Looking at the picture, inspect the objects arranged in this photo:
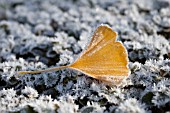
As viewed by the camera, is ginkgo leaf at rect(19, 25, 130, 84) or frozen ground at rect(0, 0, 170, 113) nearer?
frozen ground at rect(0, 0, 170, 113)

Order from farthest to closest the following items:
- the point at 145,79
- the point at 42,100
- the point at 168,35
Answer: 1. the point at 168,35
2. the point at 145,79
3. the point at 42,100

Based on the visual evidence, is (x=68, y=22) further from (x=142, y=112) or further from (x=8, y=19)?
(x=142, y=112)

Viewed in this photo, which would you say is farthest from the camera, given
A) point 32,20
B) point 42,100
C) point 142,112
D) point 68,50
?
point 32,20

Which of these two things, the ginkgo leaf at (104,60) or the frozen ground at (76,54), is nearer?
the frozen ground at (76,54)

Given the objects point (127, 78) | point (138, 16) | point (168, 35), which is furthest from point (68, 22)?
point (127, 78)
